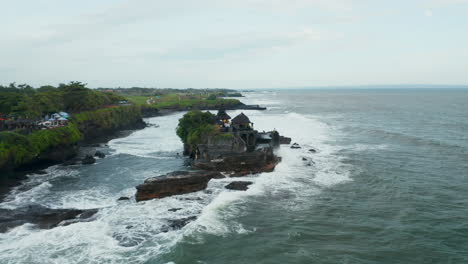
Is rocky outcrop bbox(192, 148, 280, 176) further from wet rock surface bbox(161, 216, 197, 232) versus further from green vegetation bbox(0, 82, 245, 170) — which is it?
wet rock surface bbox(161, 216, 197, 232)

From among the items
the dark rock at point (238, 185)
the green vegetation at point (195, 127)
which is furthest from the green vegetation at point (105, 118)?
the dark rock at point (238, 185)

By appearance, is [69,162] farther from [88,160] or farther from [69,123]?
[69,123]

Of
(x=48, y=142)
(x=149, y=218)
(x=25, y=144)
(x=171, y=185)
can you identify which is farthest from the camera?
(x=48, y=142)

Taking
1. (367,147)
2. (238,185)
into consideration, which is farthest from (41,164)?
(367,147)

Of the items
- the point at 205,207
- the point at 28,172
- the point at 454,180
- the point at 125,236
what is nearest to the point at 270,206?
the point at 205,207

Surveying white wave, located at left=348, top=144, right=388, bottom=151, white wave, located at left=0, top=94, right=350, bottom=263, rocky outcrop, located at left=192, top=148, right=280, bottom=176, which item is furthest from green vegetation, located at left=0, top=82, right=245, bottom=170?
white wave, located at left=348, top=144, right=388, bottom=151

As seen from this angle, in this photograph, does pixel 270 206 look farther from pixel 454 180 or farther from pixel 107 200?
pixel 454 180

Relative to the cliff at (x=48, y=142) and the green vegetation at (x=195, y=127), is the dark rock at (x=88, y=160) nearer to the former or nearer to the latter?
the cliff at (x=48, y=142)
